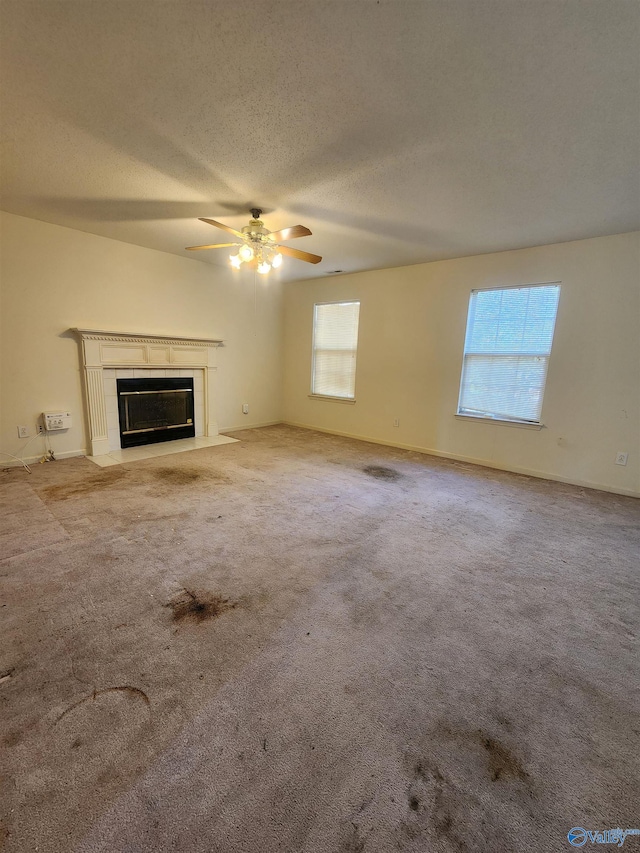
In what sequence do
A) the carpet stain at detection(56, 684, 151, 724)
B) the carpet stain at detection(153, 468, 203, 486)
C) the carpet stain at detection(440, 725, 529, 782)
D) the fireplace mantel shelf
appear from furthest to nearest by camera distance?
the fireplace mantel shelf → the carpet stain at detection(153, 468, 203, 486) → the carpet stain at detection(56, 684, 151, 724) → the carpet stain at detection(440, 725, 529, 782)

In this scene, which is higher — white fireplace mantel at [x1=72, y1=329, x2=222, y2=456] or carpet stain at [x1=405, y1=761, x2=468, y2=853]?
white fireplace mantel at [x1=72, y1=329, x2=222, y2=456]

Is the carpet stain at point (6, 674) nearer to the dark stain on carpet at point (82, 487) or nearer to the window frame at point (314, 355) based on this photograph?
the dark stain on carpet at point (82, 487)

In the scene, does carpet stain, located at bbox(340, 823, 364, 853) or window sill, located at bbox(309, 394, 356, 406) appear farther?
window sill, located at bbox(309, 394, 356, 406)

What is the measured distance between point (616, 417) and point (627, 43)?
10.1 ft

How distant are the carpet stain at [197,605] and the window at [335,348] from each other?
4.08 meters

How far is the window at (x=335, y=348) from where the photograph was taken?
5.39 metres

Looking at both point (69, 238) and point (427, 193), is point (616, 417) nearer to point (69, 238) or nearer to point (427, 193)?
point (427, 193)

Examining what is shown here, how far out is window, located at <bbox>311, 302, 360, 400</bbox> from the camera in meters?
5.39

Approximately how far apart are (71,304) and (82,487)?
214 cm

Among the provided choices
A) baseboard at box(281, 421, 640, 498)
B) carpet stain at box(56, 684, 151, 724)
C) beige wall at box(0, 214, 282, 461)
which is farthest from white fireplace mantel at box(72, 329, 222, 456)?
carpet stain at box(56, 684, 151, 724)

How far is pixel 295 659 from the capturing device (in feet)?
4.71

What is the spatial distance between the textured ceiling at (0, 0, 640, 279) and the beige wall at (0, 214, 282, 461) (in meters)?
0.53

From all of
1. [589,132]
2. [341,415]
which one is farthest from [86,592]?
[341,415]

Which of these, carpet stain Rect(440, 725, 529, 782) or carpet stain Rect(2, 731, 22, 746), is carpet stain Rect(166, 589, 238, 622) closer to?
carpet stain Rect(2, 731, 22, 746)
